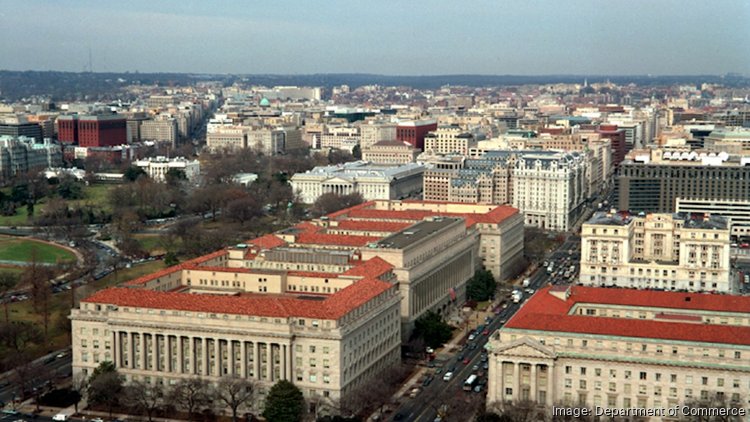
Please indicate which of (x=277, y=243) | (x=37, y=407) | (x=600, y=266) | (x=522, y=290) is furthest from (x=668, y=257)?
(x=37, y=407)

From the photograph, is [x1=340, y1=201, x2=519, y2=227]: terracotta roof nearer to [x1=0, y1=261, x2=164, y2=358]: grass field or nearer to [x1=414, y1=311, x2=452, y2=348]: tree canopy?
[x1=414, y1=311, x2=452, y2=348]: tree canopy

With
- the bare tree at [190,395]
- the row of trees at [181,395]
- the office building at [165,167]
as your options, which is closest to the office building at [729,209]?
the row of trees at [181,395]

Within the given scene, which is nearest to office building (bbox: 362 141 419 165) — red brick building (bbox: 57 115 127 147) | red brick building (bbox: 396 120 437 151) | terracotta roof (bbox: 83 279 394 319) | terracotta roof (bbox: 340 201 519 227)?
red brick building (bbox: 396 120 437 151)

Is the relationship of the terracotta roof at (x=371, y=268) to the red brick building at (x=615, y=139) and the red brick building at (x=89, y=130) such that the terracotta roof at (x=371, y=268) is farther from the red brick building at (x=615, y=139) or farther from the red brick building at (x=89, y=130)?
the red brick building at (x=89, y=130)

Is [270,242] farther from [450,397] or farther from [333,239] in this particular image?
[450,397]

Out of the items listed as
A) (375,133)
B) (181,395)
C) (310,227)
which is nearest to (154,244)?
(310,227)

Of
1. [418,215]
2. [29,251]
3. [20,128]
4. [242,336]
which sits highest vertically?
[20,128]
